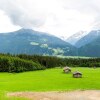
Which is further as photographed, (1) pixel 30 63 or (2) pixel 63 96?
(1) pixel 30 63

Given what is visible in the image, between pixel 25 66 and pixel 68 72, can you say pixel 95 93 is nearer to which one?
pixel 68 72

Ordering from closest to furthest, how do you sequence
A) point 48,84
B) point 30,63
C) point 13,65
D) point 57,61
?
point 48,84 < point 13,65 < point 30,63 < point 57,61

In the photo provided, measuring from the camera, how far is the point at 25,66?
125000 millimetres

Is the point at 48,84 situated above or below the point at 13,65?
below

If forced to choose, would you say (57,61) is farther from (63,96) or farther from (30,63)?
(63,96)

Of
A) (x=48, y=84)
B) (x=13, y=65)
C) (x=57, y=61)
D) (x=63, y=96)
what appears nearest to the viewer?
(x=63, y=96)

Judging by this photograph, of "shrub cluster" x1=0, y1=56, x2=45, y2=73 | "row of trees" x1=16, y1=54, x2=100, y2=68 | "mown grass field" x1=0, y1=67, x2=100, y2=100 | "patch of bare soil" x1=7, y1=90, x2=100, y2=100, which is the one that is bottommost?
"patch of bare soil" x1=7, y1=90, x2=100, y2=100

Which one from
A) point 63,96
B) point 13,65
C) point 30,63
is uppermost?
point 30,63

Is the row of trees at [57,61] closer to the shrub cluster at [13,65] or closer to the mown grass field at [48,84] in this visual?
the shrub cluster at [13,65]

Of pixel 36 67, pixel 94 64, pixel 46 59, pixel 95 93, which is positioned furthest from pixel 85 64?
pixel 95 93

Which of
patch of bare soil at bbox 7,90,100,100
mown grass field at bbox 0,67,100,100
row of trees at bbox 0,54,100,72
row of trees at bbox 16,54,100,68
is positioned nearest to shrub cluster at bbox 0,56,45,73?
row of trees at bbox 0,54,100,72

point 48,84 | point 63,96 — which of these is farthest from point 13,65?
point 63,96

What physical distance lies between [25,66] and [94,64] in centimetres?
5270

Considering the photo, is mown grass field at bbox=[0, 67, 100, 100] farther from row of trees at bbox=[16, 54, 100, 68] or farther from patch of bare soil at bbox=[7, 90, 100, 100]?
row of trees at bbox=[16, 54, 100, 68]
